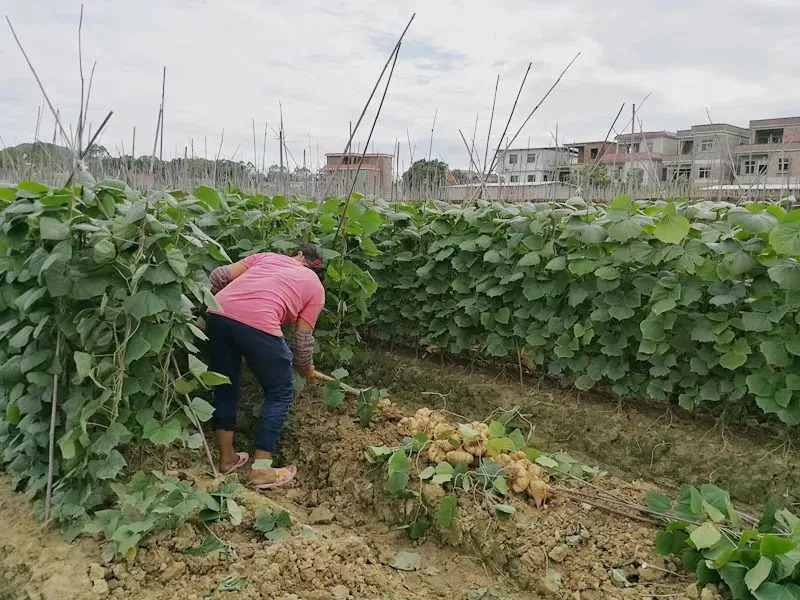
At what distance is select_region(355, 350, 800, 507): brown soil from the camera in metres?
3.72

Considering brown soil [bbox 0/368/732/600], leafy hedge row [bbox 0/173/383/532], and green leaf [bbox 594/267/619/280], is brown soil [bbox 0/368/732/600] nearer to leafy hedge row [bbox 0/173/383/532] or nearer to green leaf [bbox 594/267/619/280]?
leafy hedge row [bbox 0/173/383/532]

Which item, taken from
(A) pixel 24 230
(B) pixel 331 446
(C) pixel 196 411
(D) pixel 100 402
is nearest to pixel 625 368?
(B) pixel 331 446

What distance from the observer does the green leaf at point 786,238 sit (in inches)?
124

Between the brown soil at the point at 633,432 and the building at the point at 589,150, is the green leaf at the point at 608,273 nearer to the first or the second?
the brown soil at the point at 633,432

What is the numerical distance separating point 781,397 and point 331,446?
2463 millimetres

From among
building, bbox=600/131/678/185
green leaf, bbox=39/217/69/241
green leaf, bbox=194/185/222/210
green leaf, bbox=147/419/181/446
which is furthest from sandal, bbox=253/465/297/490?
building, bbox=600/131/678/185

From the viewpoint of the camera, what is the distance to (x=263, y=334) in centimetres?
346

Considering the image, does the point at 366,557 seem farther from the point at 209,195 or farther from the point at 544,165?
the point at 544,165

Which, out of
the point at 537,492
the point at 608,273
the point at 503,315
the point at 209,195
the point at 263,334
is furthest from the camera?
the point at 503,315

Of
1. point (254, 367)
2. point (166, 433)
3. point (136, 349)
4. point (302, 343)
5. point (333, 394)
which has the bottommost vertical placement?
point (333, 394)

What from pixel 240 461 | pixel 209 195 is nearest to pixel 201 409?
pixel 240 461

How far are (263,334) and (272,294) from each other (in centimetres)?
22

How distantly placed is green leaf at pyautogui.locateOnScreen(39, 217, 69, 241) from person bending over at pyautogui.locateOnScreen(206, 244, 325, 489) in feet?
3.41

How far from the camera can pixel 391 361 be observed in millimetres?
5359
